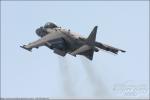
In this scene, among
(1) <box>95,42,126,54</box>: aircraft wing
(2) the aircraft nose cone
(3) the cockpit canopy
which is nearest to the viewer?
(1) <box>95,42,126,54</box>: aircraft wing

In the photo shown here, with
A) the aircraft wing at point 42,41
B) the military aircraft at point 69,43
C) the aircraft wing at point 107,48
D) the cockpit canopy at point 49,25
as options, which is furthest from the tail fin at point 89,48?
the cockpit canopy at point 49,25

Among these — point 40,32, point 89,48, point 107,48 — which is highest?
point 89,48

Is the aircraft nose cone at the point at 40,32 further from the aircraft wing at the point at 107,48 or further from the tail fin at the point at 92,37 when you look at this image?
the tail fin at the point at 92,37

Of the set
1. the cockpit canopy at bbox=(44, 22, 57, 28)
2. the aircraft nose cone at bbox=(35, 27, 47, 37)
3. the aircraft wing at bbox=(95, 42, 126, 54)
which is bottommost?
the aircraft wing at bbox=(95, 42, 126, 54)

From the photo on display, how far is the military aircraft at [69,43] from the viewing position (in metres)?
151

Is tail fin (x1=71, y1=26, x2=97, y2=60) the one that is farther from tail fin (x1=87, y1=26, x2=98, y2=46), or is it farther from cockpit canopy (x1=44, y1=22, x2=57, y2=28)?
cockpit canopy (x1=44, y1=22, x2=57, y2=28)

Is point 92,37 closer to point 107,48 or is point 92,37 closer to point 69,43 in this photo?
point 69,43

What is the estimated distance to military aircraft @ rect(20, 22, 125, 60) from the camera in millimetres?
151375

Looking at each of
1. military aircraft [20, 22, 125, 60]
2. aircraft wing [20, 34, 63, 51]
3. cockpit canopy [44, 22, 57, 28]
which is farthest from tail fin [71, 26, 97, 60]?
cockpit canopy [44, 22, 57, 28]

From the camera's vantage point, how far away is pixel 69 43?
15738 cm

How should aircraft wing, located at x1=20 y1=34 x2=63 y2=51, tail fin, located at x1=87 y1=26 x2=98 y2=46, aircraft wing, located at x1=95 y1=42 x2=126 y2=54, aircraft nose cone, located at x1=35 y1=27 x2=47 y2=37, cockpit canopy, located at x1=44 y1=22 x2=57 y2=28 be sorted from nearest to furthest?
tail fin, located at x1=87 y1=26 x2=98 y2=46 → aircraft wing, located at x1=95 y1=42 x2=126 y2=54 → aircraft wing, located at x1=20 y1=34 x2=63 y2=51 → aircraft nose cone, located at x1=35 y1=27 x2=47 y2=37 → cockpit canopy, located at x1=44 y1=22 x2=57 y2=28

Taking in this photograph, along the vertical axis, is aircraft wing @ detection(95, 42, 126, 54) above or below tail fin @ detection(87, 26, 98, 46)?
below

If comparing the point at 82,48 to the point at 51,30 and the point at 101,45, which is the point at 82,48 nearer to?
the point at 101,45

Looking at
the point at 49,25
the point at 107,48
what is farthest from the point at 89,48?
the point at 49,25
